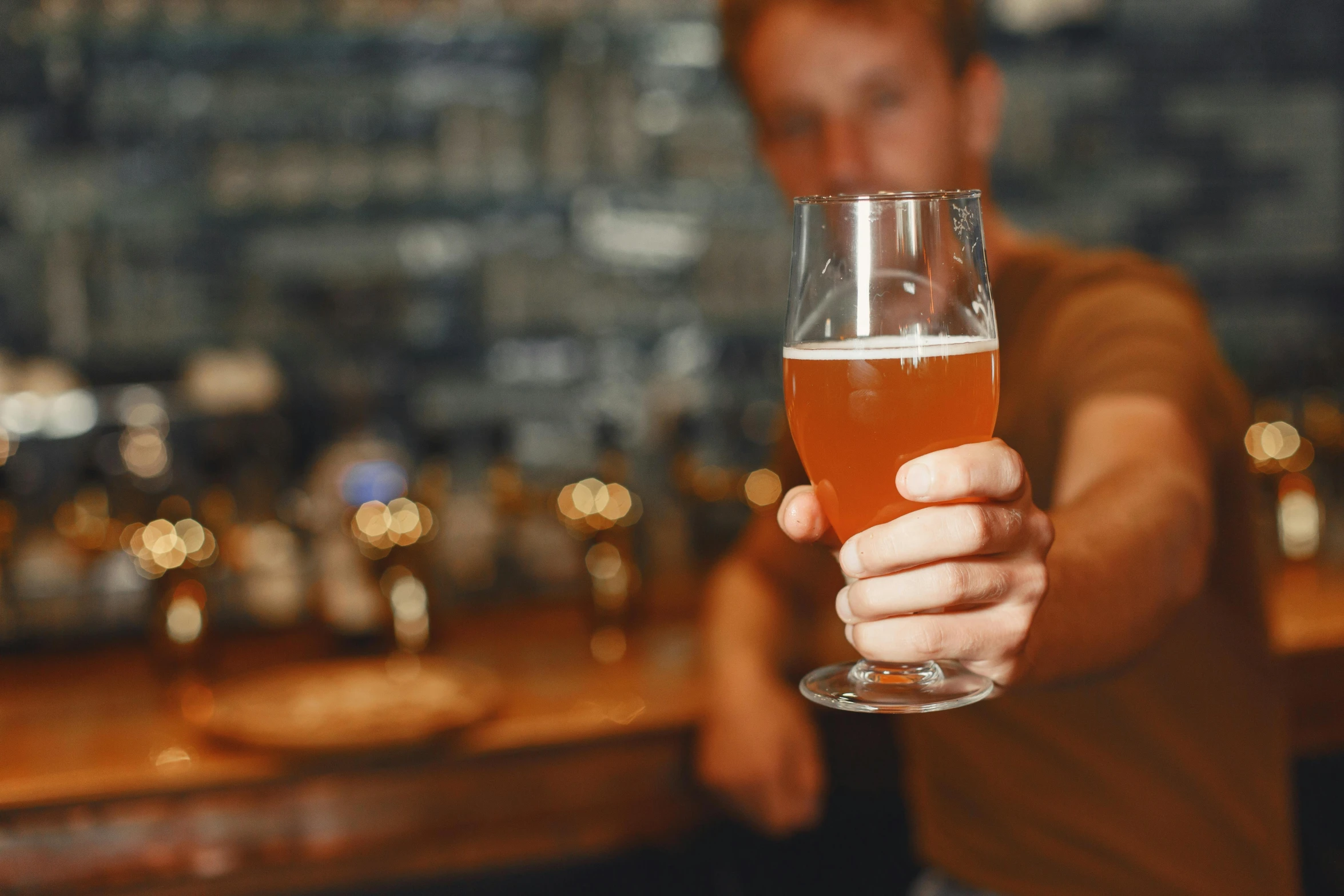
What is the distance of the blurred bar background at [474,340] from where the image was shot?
2.13 meters

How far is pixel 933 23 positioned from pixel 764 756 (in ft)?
2.57

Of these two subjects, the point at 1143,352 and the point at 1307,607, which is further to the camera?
Answer: the point at 1307,607

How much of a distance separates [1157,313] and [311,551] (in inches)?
72.5

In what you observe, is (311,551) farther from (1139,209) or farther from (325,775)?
(1139,209)

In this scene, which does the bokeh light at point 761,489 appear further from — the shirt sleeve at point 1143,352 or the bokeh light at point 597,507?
the shirt sleeve at point 1143,352

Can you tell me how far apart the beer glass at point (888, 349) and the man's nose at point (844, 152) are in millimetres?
537

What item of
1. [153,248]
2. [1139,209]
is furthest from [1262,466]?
[153,248]

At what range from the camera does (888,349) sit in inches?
27.6

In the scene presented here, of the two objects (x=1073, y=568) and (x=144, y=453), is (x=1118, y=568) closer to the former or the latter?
(x=1073, y=568)

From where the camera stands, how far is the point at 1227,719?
4.08 feet

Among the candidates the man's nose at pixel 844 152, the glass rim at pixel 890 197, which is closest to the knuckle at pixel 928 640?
the glass rim at pixel 890 197

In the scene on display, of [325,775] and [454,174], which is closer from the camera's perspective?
[325,775]

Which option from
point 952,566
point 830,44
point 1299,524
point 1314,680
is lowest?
point 1314,680

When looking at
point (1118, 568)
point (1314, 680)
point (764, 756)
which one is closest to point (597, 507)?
point (764, 756)
